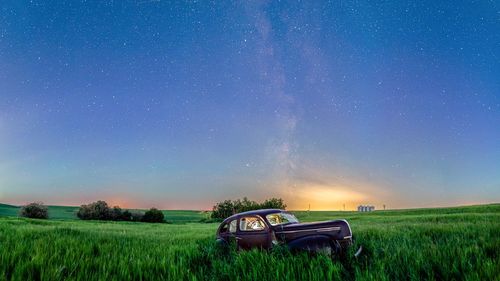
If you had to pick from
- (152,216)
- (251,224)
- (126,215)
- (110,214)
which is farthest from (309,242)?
(110,214)

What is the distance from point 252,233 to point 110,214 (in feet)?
234

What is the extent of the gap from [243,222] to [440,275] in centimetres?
526

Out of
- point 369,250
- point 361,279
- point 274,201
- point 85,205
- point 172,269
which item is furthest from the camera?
point 274,201

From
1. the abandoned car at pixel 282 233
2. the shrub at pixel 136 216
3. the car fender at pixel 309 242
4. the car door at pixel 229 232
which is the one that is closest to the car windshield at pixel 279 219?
the abandoned car at pixel 282 233

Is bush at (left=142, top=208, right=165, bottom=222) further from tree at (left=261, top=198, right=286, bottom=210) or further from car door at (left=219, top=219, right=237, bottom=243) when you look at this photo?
car door at (left=219, top=219, right=237, bottom=243)

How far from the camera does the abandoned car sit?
7336 mm

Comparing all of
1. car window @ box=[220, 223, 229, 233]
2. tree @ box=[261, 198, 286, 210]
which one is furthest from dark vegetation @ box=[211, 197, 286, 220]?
car window @ box=[220, 223, 229, 233]

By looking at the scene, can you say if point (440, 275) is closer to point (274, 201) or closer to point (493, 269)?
point (493, 269)

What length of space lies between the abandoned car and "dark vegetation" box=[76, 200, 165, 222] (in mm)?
67243

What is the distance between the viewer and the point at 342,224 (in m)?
7.73

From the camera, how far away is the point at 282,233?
8.35m

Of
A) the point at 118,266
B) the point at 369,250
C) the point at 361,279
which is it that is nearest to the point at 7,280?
the point at 118,266

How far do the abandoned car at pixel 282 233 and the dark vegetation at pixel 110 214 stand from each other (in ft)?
221

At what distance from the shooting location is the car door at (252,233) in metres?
8.42
